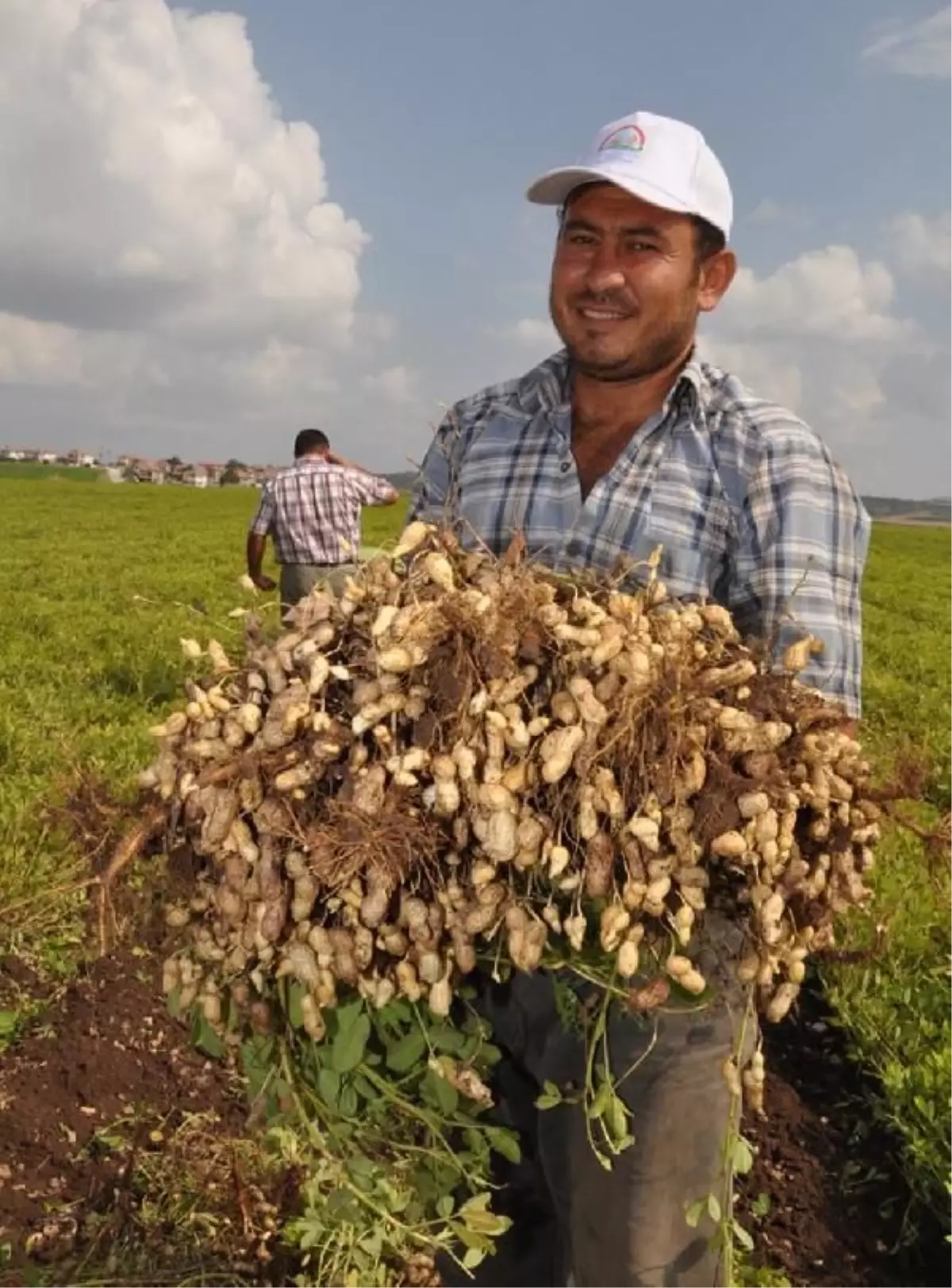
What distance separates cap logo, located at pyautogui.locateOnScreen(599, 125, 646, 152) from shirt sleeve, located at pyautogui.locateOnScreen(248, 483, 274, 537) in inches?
264

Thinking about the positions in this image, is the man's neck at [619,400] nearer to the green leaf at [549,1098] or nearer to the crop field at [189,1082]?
the crop field at [189,1082]

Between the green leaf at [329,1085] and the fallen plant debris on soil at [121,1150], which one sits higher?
the green leaf at [329,1085]

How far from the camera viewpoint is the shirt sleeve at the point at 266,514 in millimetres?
9328

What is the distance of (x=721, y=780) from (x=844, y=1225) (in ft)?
8.35

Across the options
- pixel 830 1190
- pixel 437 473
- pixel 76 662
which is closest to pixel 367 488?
pixel 76 662

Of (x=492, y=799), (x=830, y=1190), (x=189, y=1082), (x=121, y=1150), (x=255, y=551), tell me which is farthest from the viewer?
(x=255, y=551)

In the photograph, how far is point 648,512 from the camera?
2.71 m

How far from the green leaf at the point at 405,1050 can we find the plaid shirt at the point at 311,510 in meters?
7.12

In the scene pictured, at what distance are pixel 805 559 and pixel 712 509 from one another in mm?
248

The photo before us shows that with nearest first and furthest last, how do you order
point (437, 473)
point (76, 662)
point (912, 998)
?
point (437, 473), point (912, 998), point (76, 662)

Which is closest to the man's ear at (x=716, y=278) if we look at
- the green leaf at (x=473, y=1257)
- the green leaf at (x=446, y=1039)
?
the green leaf at (x=446, y=1039)

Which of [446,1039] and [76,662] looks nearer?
[446,1039]

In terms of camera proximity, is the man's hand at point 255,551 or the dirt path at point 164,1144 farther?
the man's hand at point 255,551

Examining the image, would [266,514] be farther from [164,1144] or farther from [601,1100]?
[601,1100]
